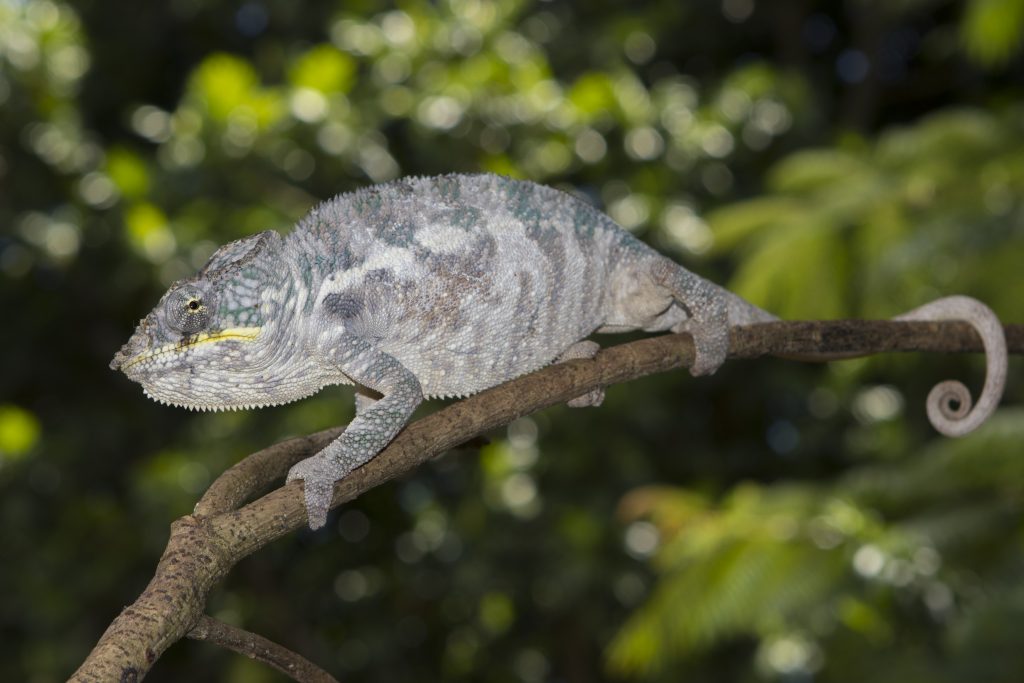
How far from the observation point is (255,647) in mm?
1027

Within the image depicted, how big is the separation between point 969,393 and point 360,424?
1.07m

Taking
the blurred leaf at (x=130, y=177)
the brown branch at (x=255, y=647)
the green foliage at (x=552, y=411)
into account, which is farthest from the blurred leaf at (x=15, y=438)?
the brown branch at (x=255, y=647)

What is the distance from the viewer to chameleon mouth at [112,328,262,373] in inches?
48.2

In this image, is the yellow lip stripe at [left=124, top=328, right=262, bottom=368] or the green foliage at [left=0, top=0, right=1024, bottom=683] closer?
the yellow lip stripe at [left=124, top=328, right=262, bottom=368]

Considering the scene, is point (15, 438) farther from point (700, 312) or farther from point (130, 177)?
point (700, 312)

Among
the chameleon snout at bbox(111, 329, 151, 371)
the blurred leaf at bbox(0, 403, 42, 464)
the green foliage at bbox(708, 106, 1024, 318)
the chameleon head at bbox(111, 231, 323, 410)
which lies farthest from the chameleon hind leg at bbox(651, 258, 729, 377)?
the blurred leaf at bbox(0, 403, 42, 464)

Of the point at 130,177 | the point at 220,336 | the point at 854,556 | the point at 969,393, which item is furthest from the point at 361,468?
the point at 130,177

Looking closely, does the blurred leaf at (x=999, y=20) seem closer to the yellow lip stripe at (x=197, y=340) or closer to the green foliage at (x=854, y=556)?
the green foliage at (x=854, y=556)

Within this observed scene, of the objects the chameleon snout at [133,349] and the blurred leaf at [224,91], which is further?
the blurred leaf at [224,91]

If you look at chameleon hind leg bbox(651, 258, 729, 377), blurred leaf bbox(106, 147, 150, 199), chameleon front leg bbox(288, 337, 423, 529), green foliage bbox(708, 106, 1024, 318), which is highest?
chameleon front leg bbox(288, 337, 423, 529)

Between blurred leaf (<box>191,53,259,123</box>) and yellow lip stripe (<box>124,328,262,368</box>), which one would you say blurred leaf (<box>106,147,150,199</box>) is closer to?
blurred leaf (<box>191,53,259,123</box>)

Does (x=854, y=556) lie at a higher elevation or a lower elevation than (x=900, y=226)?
lower

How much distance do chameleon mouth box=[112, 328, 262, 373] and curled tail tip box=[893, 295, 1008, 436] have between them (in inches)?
42.5

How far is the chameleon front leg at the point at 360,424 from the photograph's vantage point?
1.20 meters
